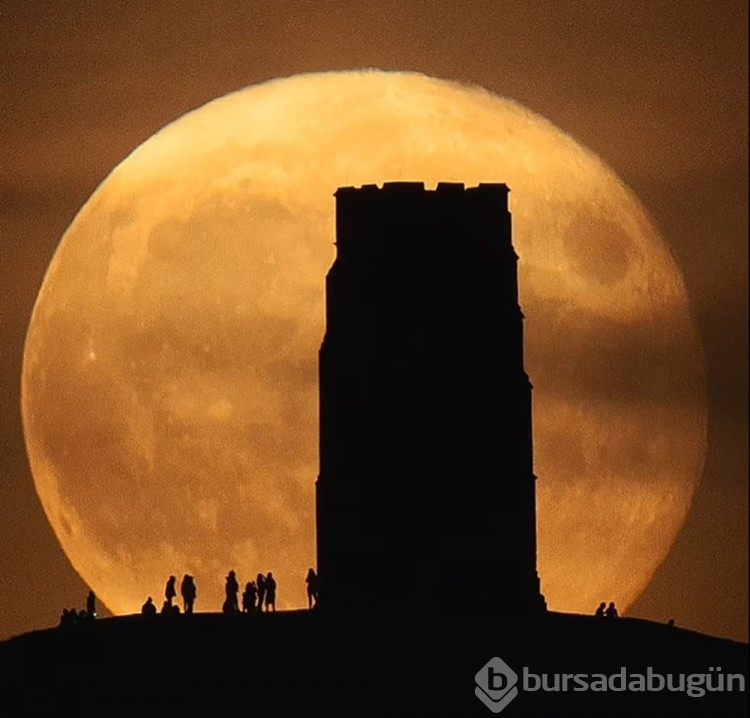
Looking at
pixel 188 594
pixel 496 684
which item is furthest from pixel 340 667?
pixel 188 594

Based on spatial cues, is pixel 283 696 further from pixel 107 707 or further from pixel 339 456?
pixel 339 456

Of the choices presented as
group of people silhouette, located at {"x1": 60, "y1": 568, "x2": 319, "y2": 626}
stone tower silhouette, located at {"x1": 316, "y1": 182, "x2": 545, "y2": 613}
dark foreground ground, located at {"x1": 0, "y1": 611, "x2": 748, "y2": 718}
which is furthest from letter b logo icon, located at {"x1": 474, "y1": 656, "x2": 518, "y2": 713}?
stone tower silhouette, located at {"x1": 316, "y1": 182, "x2": 545, "y2": 613}

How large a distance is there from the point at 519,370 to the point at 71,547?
55.9 feet

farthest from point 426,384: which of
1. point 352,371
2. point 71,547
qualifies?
point 71,547

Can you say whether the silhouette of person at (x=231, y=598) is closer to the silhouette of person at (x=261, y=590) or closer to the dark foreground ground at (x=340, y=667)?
the silhouette of person at (x=261, y=590)

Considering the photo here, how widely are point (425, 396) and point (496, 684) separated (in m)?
15.1

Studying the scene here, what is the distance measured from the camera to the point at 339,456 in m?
93.9

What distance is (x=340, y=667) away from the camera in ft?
268

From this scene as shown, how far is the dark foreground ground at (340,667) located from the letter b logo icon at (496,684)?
0.05 m

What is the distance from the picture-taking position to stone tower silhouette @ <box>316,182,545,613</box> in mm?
93250

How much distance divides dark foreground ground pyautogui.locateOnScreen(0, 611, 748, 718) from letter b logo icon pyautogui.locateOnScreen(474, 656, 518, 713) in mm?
48

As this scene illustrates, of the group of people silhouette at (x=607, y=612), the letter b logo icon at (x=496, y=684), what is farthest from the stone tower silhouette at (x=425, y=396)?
the letter b logo icon at (x=496, y=684)

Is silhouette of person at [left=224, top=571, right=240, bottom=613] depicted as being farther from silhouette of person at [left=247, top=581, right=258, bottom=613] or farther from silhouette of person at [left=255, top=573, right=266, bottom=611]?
silhouette of person at [left=255, top=573, right=266, bottom=611]

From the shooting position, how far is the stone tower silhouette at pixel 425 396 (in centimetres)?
9325
